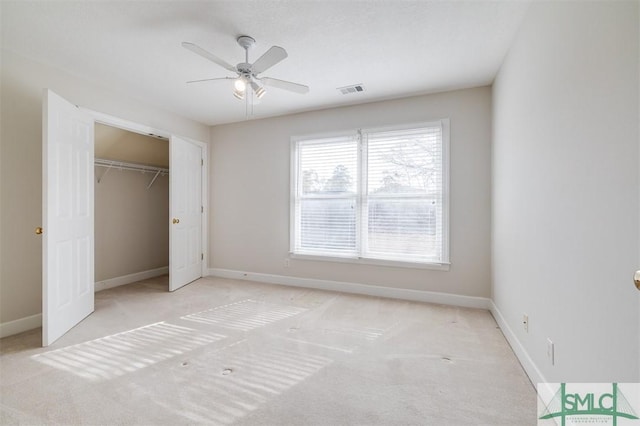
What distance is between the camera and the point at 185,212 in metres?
4.39

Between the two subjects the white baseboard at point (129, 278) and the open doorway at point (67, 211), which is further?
the white baseboard at point (129, 278)

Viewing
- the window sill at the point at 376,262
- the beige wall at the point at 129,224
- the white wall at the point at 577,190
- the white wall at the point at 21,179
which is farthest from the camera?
the beige wall at the point at 129,224

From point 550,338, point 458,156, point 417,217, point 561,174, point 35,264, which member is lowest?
point 550,338

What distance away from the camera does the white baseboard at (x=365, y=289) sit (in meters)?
3.42

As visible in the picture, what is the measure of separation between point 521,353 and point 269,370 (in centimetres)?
187

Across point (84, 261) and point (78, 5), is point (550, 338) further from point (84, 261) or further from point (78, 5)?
point (84, 261)

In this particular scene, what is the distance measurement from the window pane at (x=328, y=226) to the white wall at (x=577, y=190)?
2.02 meters

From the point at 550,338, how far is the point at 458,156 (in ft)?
7.51

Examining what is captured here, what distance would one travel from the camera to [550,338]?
1680mm

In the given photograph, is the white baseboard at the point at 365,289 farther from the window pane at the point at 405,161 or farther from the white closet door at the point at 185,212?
the window pane at the point at 405,161

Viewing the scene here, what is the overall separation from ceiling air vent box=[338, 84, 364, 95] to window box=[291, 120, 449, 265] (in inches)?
21.8

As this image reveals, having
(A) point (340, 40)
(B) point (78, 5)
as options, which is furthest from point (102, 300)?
(A) point (340, 40)

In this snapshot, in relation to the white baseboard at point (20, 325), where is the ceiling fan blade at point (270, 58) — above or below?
above

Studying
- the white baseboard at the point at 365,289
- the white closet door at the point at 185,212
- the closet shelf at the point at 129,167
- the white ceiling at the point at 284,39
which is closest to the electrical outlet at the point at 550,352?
the white baseboard at the point at 365,289
